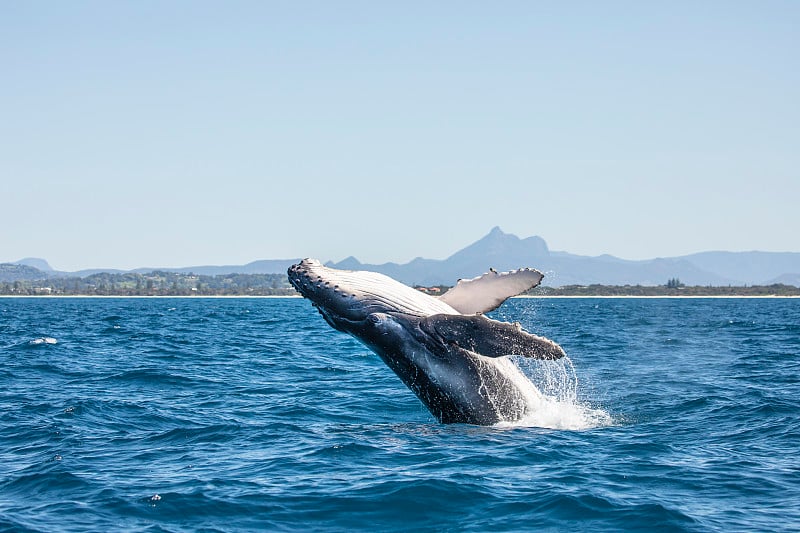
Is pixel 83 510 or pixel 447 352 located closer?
pixel 83 510

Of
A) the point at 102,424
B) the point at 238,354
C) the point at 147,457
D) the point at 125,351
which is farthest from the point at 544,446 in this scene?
the point at 125,351

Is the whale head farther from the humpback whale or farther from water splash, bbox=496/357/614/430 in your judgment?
water splash, bbox=496/357/614/430

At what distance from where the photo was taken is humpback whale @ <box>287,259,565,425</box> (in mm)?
9797

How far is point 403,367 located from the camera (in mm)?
10070

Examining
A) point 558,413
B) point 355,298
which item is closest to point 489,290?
point 355,298

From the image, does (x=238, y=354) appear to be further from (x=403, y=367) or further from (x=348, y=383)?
(x=403, y=367)

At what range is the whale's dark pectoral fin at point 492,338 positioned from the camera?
8.44 metres

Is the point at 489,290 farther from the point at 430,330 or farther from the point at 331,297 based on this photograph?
the point at 331,297

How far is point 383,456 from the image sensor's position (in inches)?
362

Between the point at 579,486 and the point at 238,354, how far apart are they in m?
17.3

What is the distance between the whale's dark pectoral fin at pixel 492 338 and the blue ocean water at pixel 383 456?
1.14 metres

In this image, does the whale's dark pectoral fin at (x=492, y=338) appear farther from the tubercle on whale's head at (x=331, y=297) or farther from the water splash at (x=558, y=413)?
the water splash at (x=558, y=413)

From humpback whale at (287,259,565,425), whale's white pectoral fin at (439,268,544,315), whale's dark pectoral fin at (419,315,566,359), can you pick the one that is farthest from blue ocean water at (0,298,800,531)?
whale's white pectoral fin at (439,268,544,315)

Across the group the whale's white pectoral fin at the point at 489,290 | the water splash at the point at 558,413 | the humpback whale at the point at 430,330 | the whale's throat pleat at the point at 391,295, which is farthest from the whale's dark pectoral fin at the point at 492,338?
the water splash at the point at 558,413
